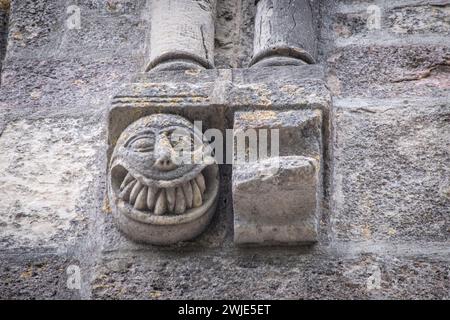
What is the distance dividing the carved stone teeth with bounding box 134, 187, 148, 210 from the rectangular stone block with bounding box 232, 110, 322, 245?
0.19m

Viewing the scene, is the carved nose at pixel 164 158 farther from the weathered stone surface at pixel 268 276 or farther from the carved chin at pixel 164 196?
the weathered stone surface at pixel 268 276

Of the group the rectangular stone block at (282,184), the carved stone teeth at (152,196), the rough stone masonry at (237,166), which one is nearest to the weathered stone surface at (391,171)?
the rough stone masonry at (237,166)

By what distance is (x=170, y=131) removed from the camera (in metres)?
2.07

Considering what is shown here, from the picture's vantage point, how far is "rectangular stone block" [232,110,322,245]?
6.47 ft

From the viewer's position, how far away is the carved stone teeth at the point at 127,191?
6.69ft

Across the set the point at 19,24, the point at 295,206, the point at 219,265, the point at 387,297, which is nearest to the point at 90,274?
the point at 219,265

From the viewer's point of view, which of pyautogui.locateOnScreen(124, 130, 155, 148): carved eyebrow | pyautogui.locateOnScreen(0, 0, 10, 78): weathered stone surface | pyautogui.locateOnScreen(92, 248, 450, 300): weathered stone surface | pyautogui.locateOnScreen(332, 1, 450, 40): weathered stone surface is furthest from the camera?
pyautogui.locateOnScreen(0, 0, 10, 78): weathered stone surface

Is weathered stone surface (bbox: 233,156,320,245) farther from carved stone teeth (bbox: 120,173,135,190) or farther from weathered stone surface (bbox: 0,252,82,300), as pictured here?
weathered stone surface (bbox: 0,252,82,300)

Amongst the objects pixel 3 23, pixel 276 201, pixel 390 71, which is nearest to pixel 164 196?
pixel 276 201

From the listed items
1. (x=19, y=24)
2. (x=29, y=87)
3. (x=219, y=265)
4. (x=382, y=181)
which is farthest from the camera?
(x=19, y=24)

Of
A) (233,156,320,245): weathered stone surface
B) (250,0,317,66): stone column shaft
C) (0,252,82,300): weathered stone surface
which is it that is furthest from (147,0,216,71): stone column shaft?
(0,252,82,300): weathered stone surface

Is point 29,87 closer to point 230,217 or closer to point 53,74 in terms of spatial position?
point 53,74
